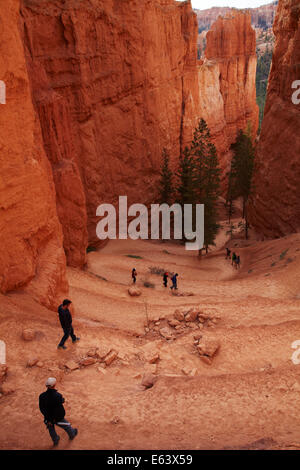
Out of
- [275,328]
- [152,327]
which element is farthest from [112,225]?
[275,328]

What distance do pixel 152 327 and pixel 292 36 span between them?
21273mm

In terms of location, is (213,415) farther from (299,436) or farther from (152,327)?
(152,327)

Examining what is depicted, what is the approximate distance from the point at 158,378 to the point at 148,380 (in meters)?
0.29

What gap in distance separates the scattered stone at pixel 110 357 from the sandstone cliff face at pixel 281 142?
53.2 feet

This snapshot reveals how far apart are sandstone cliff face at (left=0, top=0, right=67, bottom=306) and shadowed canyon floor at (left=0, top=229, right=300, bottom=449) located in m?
0.89

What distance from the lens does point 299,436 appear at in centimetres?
550

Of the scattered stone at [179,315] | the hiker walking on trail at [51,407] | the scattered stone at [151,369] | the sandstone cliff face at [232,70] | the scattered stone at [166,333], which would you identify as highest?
the sandstone cliff face at [232,70]

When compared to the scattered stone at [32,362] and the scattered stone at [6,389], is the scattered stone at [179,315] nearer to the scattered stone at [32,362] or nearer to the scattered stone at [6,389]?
the scattered stone at [32,362]

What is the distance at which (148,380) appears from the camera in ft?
24.4

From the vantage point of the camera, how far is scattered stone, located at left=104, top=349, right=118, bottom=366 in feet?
26.2

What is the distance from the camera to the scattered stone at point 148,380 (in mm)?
7367

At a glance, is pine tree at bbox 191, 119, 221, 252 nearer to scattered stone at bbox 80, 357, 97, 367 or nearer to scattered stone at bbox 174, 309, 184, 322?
scattered stone at bbox 174, 309, 184, 322

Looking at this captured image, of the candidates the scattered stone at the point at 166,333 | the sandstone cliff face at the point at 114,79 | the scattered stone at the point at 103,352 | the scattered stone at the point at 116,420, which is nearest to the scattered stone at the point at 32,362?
the scattered stone at the point at 103,352

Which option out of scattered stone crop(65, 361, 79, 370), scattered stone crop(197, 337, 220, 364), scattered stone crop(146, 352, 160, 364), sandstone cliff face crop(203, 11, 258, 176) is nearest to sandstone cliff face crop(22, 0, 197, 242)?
scattered stone crop(65, 361, 79, 370)
